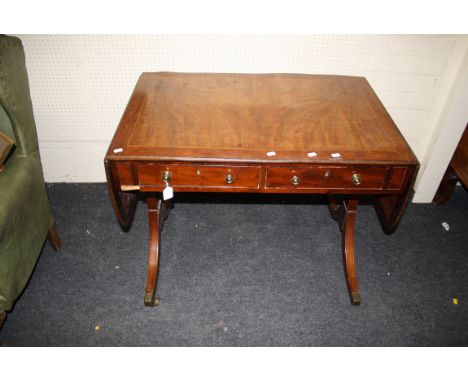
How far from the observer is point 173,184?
1556mm

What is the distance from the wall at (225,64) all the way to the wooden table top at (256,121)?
224 mm

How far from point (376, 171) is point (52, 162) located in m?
2.12

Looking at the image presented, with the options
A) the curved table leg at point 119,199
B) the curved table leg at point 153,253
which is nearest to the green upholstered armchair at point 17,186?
the curved table leg at point 119,199

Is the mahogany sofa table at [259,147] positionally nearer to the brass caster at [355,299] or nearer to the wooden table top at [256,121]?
the wooden table top at [256,121]

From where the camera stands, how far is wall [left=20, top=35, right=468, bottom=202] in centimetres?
212

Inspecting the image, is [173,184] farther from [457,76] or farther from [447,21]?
[457,76]

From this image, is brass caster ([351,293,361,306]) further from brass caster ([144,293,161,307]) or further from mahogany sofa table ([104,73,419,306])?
brass caster ([144,293,161,307])

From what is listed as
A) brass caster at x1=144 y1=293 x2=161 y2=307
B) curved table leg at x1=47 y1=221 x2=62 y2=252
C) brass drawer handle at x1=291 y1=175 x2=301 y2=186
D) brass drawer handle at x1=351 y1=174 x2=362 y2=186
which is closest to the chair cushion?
curved table leg at x1=47 y1=221 x2=62 y2=252

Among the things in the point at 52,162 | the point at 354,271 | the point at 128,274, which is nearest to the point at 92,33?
the point at 52,162

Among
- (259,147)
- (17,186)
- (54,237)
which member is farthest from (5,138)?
(259,147)

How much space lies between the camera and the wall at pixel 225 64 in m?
2.12

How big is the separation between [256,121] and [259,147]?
0.20 metres

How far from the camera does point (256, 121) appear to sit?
1.65m

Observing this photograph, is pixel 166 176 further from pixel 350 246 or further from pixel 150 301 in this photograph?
pixel 350 246
